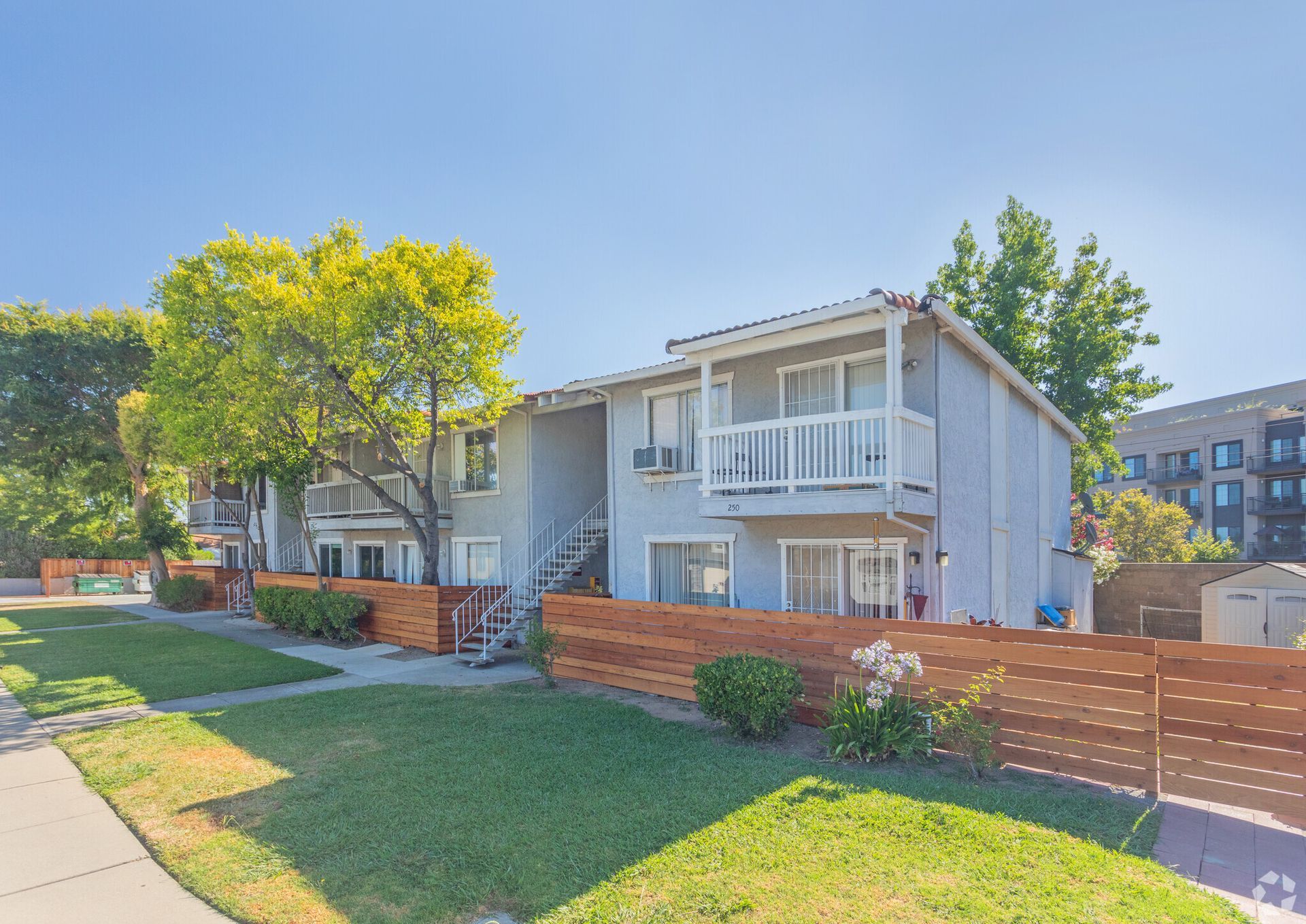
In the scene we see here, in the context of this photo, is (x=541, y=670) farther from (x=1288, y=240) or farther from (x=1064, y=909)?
(x=1288, y=240)

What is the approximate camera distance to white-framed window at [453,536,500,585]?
55.6 feet

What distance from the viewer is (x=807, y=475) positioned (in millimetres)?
9484

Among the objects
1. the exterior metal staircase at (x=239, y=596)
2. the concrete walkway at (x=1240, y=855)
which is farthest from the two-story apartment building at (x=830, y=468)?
the exterior metal staircase at (x=239, y=596)

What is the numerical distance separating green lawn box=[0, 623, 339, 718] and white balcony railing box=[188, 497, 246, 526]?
30.8 ft

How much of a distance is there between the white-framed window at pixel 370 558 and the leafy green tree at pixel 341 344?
5044mm

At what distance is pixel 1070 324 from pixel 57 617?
35949mm

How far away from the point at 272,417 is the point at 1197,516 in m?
53.7

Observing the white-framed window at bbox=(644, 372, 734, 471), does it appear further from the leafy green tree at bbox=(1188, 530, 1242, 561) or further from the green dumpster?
the green dumpster

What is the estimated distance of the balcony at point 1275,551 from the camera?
39.8m

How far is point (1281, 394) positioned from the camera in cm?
4578

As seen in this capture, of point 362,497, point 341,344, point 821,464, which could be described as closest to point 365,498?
point 362,497

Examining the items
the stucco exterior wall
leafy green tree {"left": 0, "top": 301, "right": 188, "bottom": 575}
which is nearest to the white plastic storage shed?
the stucco exterior wall

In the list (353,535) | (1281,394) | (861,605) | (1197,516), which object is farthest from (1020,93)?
(1281,394)

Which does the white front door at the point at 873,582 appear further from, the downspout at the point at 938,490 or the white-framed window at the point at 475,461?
the white-framed window at the point at 475,461
